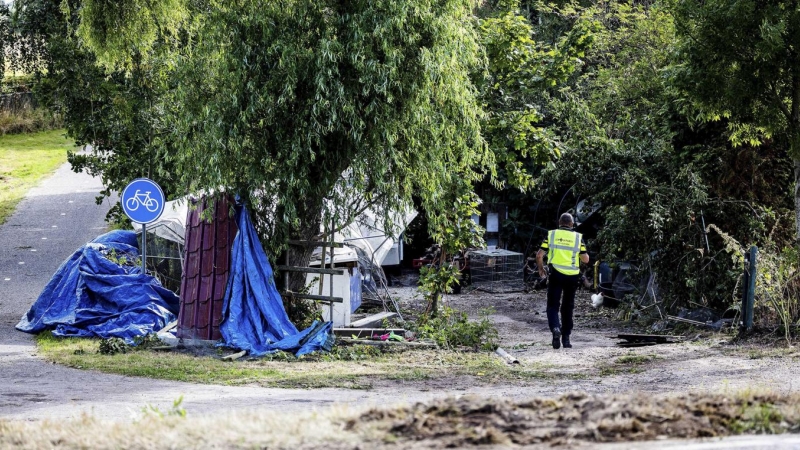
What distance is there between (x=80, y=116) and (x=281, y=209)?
8.34m

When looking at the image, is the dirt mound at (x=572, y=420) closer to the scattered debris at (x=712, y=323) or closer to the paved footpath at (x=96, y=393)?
the paved footpath at (x=96, y=393)

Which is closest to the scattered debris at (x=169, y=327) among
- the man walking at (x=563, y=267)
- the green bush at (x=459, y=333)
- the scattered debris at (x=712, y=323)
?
the green bush at (x=459, y=333)

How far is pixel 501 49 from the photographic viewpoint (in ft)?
53.1

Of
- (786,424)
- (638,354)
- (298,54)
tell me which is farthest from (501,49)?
(786,424)

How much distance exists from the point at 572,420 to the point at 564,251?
7.59m

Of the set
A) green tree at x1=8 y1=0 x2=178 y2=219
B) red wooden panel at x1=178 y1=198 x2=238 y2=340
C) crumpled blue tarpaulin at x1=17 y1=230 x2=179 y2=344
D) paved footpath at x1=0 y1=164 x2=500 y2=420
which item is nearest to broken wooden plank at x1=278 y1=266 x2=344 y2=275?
red wooden panel at x1=178 y1=198 x2=238 y2=340

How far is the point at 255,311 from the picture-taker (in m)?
13.6

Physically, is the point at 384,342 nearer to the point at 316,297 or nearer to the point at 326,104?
the point at 316,297

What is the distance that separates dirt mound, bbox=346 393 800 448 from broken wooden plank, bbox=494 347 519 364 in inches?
224

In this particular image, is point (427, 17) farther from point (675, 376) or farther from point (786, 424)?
point (786, 424)

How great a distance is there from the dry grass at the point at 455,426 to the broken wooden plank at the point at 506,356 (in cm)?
563

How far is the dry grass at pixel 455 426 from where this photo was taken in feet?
19.3

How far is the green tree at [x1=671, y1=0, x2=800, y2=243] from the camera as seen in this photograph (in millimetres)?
12805

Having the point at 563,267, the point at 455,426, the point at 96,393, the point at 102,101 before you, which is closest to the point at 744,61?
the point at 563,267
